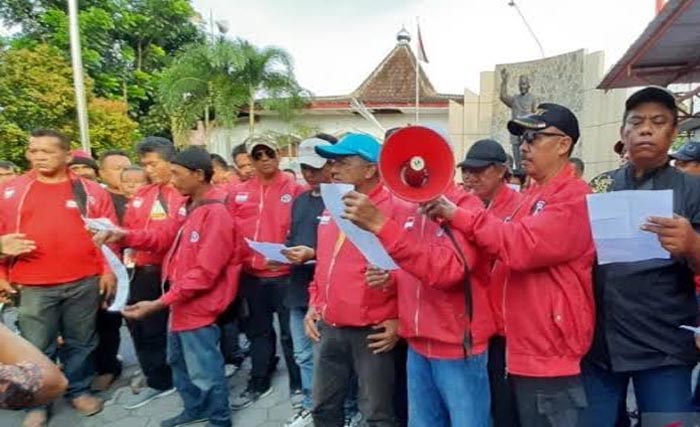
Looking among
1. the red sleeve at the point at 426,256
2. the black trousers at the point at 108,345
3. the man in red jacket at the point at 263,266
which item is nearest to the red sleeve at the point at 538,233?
the red sleeve at the point at 426,256

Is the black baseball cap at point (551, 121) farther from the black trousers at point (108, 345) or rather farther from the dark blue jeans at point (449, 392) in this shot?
the black trousers at point (108, 345)

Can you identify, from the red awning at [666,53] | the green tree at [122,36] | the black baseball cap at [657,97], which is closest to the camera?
the black baseball cap at [657,97]

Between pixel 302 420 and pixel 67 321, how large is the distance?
173 cm

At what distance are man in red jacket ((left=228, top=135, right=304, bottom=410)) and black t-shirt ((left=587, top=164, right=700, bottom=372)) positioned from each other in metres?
2.35

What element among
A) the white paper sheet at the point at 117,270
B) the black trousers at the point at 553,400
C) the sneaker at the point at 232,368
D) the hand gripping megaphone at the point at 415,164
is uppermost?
the hand gripping megaphone at the point at 415,164

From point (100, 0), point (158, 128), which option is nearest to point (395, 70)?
point (158, 128)

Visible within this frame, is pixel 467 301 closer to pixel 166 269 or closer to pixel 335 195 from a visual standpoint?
pixel 335 195

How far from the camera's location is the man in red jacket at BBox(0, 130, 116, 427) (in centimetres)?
357

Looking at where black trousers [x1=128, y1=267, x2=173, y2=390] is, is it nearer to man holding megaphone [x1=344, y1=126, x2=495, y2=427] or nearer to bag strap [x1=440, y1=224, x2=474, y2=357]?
man holding megaphone [x1=344, y1=126, x2=495, y2=427]

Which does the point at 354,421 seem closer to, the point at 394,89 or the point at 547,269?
the point at 547,269

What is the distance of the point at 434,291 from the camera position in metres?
2.22

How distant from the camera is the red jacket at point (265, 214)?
392cm

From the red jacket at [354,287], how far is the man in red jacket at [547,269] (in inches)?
20.2

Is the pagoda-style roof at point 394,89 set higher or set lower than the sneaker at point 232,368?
higher
